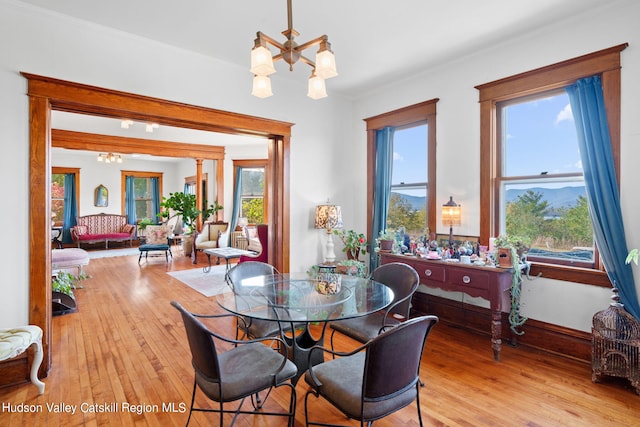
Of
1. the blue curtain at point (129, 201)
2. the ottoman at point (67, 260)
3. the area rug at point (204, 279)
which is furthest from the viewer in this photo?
the blue curtain at point (129, 201)

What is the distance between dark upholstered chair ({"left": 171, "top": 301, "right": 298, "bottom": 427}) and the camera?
157 cm

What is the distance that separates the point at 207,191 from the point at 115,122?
3571 millimetres

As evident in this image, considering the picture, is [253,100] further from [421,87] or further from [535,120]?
[535,120]

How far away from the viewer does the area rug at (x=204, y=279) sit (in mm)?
5184

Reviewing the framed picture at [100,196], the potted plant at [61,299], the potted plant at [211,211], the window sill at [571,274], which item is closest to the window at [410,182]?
the window sill at [571,274]

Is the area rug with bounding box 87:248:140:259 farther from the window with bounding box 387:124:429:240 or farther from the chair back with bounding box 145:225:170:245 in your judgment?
the window with bounding box 387:124:429:240

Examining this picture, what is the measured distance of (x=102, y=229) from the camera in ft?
33.5

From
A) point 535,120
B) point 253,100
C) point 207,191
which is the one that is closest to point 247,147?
point 207,191

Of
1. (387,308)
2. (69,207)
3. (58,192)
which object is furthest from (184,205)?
(387,308)

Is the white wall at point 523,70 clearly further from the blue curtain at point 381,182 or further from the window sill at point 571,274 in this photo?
the blue curtain at point 381,182

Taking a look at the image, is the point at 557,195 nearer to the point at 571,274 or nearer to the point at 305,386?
the point at 571,274

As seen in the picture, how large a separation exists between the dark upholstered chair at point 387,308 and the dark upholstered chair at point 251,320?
49 centimetres

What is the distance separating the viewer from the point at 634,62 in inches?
99.3

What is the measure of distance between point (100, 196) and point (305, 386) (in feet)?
35.1
